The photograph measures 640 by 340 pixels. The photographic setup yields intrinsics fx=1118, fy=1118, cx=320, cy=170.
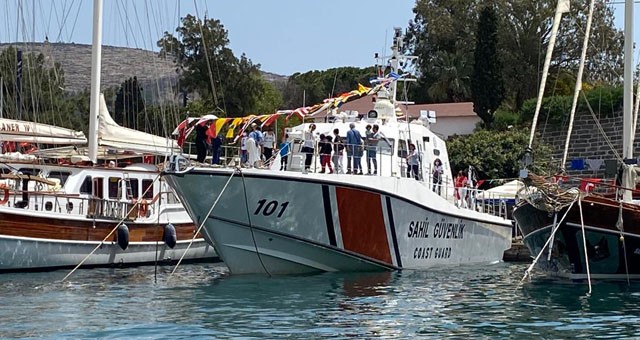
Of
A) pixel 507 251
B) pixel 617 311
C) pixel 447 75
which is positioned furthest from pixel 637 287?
pixel 447 75

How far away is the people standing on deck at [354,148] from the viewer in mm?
24984

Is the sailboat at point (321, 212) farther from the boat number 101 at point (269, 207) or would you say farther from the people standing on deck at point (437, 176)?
the people standing on deck at point (437, 176)

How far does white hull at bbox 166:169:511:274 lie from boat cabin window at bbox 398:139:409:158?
1.05 meters

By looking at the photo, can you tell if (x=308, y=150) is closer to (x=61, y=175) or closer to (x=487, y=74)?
(x=61, y=175)

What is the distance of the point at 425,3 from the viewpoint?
247ft

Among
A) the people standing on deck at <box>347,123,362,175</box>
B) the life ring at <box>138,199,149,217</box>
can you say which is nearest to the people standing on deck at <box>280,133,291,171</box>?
the people standing on deck at <box>347,123,362,175</box>

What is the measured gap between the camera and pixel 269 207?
23766mm

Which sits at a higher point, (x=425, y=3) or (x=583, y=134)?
(x=425, y=3)

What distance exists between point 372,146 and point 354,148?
0.46m

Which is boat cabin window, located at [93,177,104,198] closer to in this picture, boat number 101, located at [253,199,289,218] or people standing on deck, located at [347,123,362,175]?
boat number 101, located at [253,199,289,218]

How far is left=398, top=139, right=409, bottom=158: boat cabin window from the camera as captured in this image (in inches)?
1065

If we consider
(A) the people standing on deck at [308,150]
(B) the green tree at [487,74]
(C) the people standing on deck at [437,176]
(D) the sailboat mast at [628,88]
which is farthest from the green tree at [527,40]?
(A) the people standing on deck at [308,150]

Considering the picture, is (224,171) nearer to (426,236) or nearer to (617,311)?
(426,236)

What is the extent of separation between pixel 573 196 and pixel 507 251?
11.1 m
